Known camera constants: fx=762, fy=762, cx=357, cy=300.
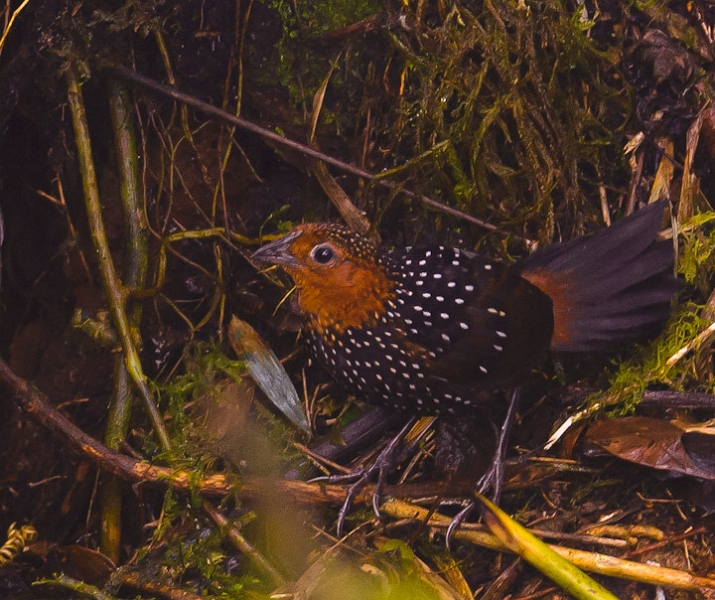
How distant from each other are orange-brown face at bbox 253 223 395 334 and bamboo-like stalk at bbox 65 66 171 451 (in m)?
0.54

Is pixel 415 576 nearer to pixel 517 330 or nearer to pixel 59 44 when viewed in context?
pixel 517 330

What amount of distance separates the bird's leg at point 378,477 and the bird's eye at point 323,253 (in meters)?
0.66

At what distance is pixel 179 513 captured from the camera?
2.51m

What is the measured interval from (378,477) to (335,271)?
28.5 inches

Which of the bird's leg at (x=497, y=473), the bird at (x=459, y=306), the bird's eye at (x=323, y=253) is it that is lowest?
the bird's leg at (x=497, y=473)

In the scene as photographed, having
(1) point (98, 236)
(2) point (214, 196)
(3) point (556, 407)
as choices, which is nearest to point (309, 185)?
(2) point (214, 196)

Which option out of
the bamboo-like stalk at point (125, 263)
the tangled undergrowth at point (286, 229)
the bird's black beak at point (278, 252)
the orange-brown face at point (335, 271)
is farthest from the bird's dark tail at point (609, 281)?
the bamboo-like stalk at point (125, 263)

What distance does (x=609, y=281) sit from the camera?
8.39 feet

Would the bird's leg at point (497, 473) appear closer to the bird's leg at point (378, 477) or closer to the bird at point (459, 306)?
the bird at point (459, 306)

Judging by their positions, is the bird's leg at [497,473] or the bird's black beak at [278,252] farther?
the bird's black beak at [278,252]

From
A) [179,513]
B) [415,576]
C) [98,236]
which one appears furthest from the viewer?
[98,236]

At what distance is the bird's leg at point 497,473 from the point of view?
243 cm

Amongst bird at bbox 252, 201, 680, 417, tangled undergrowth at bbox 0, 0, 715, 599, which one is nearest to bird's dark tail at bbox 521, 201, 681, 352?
bird at bbox 252, 201, 680, 417

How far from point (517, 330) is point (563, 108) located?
0.89 m
